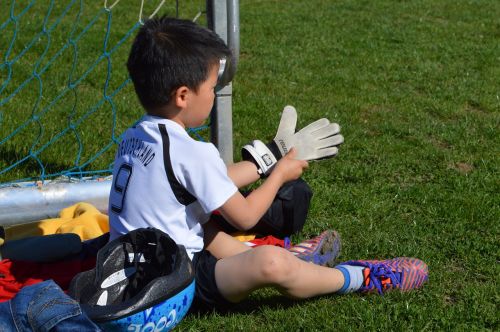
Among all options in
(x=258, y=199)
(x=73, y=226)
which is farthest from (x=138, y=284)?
(x=73, y=226)

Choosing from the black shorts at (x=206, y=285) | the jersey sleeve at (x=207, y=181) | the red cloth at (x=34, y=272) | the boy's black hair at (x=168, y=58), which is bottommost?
the red cloth at (x=34, y=272)

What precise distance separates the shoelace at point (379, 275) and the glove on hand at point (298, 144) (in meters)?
0.50

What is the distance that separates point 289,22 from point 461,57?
78.2 inches

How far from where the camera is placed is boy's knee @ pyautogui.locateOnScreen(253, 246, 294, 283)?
2.51 metres

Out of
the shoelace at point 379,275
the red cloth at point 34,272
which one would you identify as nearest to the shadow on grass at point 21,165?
the red cloth at point 34,272

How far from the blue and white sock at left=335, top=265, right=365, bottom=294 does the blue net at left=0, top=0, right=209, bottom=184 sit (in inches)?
48.3

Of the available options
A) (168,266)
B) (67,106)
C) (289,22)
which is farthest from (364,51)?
(168,266)

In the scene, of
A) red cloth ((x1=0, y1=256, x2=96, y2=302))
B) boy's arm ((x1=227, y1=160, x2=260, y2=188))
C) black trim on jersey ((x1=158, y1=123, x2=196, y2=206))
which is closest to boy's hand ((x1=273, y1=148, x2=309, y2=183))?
boy's arm ((x1=227, y1=160, x2=260, y2=188))

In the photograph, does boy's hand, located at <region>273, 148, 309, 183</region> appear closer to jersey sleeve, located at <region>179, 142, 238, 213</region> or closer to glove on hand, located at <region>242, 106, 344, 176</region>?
glove on hand, located at <region>242, 106, 344, 176</region>

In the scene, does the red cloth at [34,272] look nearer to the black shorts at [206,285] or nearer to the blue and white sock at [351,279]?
the black shorts at [206,285]

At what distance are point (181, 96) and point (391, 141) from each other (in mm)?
2104

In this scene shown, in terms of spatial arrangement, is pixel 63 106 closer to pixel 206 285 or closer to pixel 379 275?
pixel 206 285

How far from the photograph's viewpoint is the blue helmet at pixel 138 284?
224cm

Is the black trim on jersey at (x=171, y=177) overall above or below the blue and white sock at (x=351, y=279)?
above
